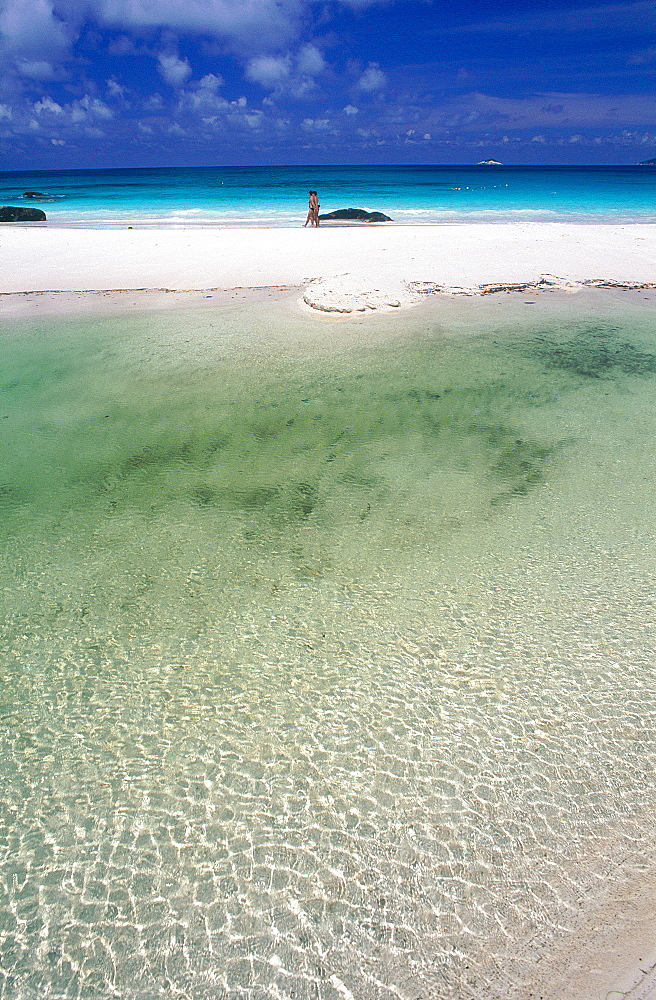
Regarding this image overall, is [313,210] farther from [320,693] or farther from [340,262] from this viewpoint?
[320,693]

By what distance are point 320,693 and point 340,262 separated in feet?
41.7

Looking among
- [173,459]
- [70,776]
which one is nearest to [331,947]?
[70,776]

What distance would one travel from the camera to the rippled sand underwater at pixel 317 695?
2094 millimetres

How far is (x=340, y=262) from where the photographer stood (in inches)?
547

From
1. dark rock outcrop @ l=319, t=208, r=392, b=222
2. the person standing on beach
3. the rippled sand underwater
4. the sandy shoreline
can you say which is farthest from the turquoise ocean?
dark rock outcrop @ l=319, t=208, r=392, b=222

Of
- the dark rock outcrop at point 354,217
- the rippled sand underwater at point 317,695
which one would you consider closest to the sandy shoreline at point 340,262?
the rippled sand underwater at point 317,695

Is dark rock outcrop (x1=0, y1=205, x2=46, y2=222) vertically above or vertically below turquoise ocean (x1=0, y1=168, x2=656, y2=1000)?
above

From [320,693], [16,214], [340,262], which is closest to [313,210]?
[340,262]

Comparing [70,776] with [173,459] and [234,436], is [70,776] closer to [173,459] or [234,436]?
[173,459]

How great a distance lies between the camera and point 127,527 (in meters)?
4.46

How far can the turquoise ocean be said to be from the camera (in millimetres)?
2090

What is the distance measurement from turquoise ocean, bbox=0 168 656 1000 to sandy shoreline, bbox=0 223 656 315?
5.70 meters

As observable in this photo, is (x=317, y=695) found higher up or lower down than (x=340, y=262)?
lower down

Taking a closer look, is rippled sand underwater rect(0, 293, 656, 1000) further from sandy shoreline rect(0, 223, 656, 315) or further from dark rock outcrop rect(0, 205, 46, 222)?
dark rock outcrop rect(0, 205, 46, 222)
